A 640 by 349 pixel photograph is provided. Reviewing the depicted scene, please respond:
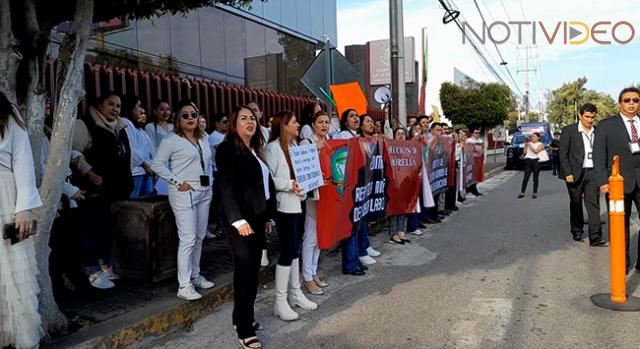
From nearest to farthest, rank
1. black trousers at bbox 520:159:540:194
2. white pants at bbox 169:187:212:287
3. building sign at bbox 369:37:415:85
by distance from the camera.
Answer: white pants at bbox 169:187:212:287
black trousers at bbox 520:159:540:194
building sign at bbox 369:37:415:85

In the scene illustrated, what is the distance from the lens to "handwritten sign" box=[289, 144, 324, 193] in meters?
4.50

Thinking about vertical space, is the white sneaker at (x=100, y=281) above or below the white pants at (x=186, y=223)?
below

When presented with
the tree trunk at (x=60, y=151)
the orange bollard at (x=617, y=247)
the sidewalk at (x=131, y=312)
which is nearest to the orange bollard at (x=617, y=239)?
the orange bollard at (x=617, y=247)

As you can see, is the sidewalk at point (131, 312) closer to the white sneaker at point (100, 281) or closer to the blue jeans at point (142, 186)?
the white sneaker at point (100, 281)

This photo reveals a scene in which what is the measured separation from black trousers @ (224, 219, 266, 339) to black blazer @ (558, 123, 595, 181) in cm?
515

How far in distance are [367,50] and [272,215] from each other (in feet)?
89.0

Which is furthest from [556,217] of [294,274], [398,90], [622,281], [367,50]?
[367,50]

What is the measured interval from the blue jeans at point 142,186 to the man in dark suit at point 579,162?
553 centimetres

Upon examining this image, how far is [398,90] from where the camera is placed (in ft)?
36.3

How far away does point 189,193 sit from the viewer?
4.58 meters

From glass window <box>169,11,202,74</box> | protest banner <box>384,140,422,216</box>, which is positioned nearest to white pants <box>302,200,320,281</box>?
protest banner <box>384,140,422,216</box>

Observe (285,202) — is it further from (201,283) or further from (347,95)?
(347,95)

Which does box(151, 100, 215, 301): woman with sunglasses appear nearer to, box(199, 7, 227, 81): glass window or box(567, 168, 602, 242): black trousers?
box(567, 168, 602, 242): black trousers

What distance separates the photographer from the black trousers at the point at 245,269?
12.3 ft
